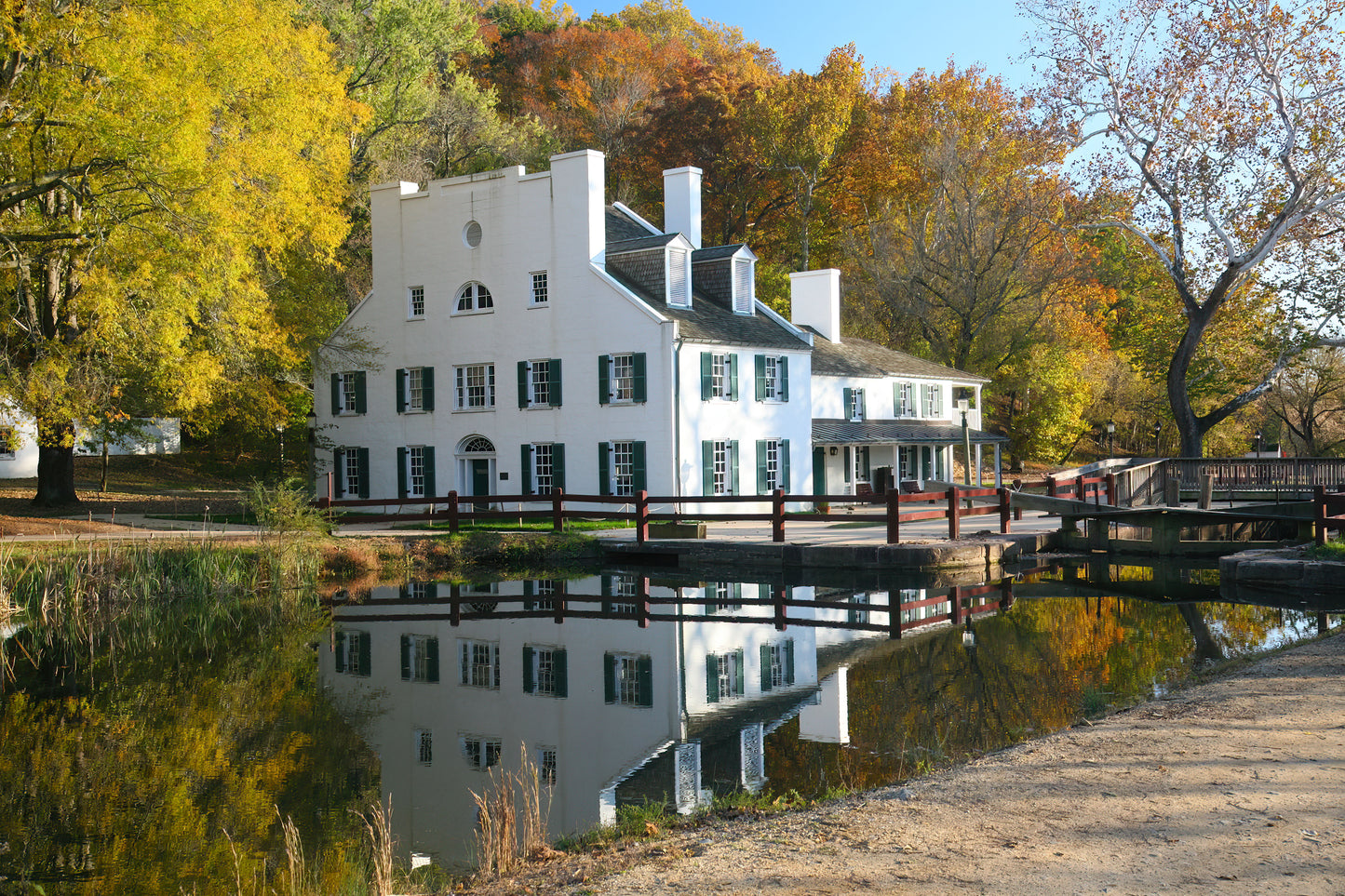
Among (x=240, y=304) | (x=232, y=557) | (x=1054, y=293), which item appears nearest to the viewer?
(x=232, y=557)

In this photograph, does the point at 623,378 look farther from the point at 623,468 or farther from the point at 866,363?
the point at 866,363

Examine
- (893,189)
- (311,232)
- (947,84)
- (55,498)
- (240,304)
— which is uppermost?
(947,84)

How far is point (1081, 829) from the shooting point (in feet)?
18.7

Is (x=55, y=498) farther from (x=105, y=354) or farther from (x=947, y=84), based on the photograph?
(x=947, y=84)

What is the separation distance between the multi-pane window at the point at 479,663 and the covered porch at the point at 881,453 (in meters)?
19.3

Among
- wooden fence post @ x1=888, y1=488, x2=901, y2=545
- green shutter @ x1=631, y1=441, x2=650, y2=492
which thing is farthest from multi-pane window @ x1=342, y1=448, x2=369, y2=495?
wooden fence post @ x1=888, y1=488, x2=901, y2=545

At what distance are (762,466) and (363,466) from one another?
11141mm

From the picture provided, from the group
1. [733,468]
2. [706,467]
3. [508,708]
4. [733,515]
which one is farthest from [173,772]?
[733,468]

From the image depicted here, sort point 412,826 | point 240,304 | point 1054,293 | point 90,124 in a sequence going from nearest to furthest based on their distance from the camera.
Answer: point 412,826
point 90,124
point 240,304
point 1054,293

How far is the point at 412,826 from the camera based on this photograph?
7371mm

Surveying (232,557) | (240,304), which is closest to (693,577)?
(232,557)

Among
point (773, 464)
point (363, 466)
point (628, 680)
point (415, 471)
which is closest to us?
point (628, 680)

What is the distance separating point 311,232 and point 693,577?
11.9m

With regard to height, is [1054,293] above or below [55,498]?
above
